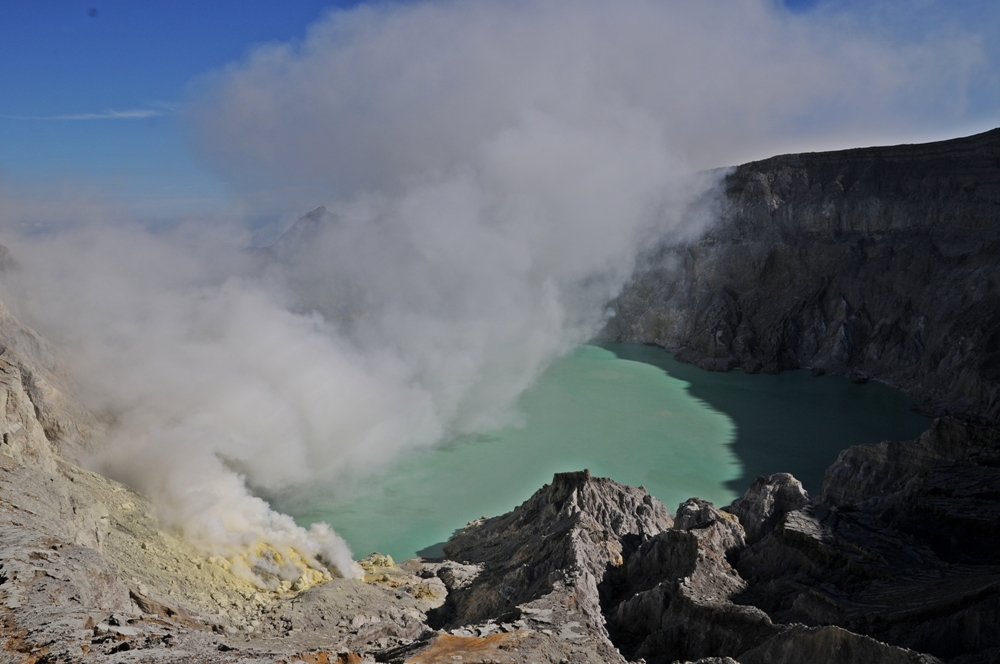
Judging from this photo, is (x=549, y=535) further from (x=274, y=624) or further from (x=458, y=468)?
(x=458, y=468)

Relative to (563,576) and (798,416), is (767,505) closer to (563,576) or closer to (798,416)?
(563,576)

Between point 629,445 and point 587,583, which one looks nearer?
point 587,583

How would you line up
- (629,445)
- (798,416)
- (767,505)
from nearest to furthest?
(767,505)
(629,445)
(798,416)

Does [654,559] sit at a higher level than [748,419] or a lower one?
lower

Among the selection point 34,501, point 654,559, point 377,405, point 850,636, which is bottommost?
point 850,636

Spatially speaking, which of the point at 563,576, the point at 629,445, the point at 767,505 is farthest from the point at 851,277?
the point at 563,576

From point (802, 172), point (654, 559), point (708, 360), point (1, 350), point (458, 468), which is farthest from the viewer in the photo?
point (802, 172)

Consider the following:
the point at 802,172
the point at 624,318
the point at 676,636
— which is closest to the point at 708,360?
the point at 624,318

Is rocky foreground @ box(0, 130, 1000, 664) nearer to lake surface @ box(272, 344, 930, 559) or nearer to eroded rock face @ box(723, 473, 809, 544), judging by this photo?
eroded rock face @ box(723, 473, 809, 544)
